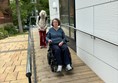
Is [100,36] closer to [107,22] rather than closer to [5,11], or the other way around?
[107,22]

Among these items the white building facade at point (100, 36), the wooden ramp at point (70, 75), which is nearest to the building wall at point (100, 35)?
the white building facade at point (100, 36)

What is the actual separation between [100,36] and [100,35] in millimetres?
19

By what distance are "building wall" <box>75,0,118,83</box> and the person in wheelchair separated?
0.52 meters

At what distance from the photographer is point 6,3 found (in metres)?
20.0

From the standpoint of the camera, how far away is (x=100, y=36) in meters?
3.70

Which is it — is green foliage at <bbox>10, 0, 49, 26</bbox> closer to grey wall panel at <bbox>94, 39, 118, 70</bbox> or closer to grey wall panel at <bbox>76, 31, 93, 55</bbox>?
grey wall panel at <bbox>76, 31, 93, 55</bbox>

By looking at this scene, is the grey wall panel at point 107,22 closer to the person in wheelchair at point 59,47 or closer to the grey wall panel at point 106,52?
the grey wall panel at point 106,52

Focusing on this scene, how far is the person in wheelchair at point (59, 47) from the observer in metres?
4.08

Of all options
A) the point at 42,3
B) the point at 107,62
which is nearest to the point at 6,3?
the point at 42,3

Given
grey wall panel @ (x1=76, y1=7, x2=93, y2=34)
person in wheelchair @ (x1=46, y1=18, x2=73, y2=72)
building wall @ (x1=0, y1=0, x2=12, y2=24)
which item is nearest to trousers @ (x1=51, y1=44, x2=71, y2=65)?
person in wheelchair @ (x1=46, y1=18, x2=73, y2=72)

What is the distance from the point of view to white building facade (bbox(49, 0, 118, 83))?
3.23 metres

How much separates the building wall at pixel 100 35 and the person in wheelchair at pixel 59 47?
0.52m

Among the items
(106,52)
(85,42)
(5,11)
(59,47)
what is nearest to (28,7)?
(5,11)

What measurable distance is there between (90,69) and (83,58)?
533 millimetres
